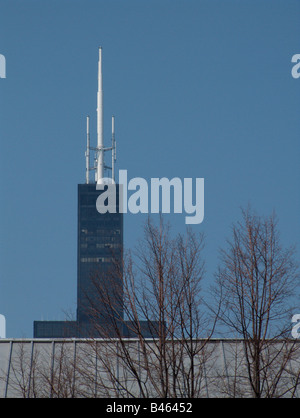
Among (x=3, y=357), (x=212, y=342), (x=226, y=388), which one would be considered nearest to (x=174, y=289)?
(x=226, y=388)

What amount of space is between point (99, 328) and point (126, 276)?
2040mm

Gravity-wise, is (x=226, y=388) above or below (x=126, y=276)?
below

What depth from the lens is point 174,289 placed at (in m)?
24.8

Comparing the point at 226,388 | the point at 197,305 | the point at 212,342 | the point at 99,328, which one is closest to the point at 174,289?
the point at 197,305

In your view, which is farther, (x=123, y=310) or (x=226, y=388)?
(x=226, y=388)

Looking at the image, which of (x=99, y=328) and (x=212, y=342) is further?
(x=212, y=342)
